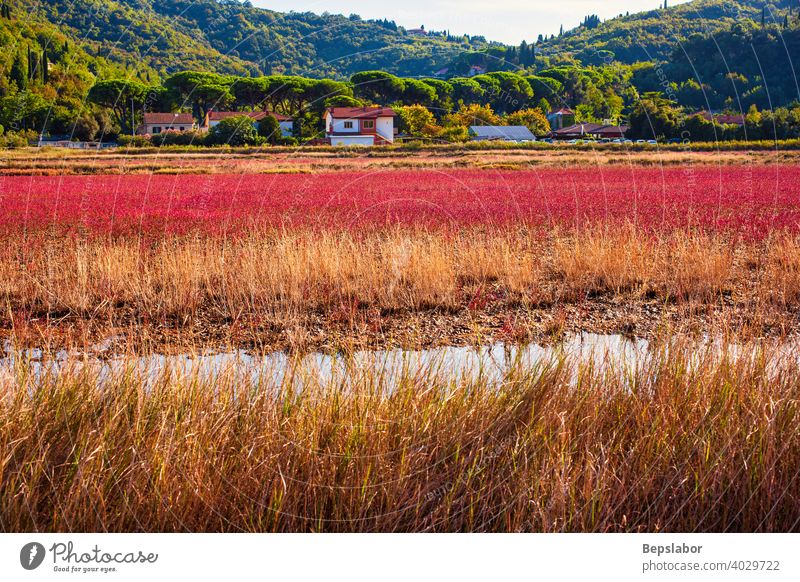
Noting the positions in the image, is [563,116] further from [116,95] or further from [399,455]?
[399,455]

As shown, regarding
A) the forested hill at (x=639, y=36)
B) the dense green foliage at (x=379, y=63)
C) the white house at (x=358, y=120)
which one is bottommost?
the white house at (x=358, y=120)

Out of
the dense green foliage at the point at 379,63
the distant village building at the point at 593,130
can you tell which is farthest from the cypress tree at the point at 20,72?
the distant village building at the point at 593,130

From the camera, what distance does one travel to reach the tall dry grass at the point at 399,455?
323 centimetres

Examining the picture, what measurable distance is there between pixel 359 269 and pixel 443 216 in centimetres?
673

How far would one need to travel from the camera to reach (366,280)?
885cm

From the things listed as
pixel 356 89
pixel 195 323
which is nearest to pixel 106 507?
pixel 195 323

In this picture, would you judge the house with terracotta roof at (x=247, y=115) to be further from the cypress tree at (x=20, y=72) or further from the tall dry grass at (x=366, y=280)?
the tall dry grass at (x=366, y=280)

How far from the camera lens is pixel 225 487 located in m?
3.37

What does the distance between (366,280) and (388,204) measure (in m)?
7.23

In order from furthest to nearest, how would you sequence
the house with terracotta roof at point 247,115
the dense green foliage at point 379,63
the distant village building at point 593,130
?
the distant village building at point 593,130, the house with terracotta roof at point 247,115, the dense green foliage at point 379,63

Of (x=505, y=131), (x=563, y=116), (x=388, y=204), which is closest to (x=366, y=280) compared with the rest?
(x=388, y=204)

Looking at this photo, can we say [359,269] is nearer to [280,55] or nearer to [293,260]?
[293,260]
